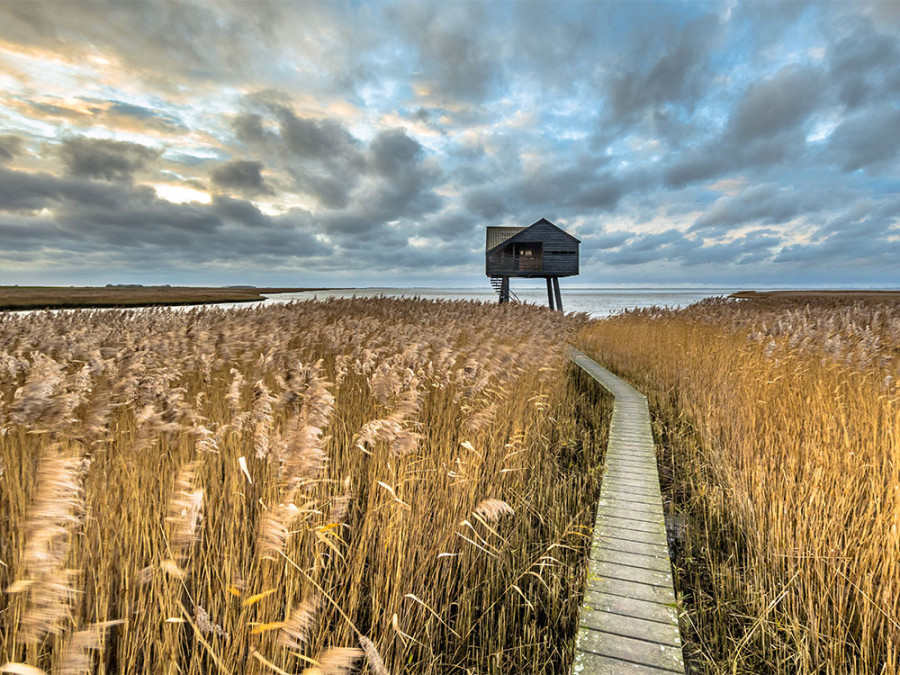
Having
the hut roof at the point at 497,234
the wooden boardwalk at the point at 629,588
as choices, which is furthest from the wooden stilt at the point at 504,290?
the wooden boardwalk at the point at 629,588

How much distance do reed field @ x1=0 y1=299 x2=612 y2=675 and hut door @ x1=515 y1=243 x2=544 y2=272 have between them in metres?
25.1

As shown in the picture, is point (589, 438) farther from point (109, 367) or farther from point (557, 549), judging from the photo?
point (109, 367)

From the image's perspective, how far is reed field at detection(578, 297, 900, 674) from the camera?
8.89 feet

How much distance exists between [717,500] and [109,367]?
22.3 feet

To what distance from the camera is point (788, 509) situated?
356cm

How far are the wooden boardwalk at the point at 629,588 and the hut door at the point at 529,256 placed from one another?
25254mm

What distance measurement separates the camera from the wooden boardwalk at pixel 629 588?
2.38 m

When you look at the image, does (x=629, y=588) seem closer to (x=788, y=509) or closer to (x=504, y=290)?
(x=788, y=509)

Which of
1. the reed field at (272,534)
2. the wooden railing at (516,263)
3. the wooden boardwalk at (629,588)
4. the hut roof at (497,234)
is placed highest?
the hut roof at (497,234)

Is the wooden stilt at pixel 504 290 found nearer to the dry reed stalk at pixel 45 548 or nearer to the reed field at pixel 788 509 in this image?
the reed field at pixel 788 509

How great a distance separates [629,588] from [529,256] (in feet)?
93.5

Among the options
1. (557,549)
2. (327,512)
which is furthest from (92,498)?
(557,549)

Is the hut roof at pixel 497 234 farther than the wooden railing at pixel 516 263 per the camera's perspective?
Yes

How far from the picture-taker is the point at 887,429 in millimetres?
3922
